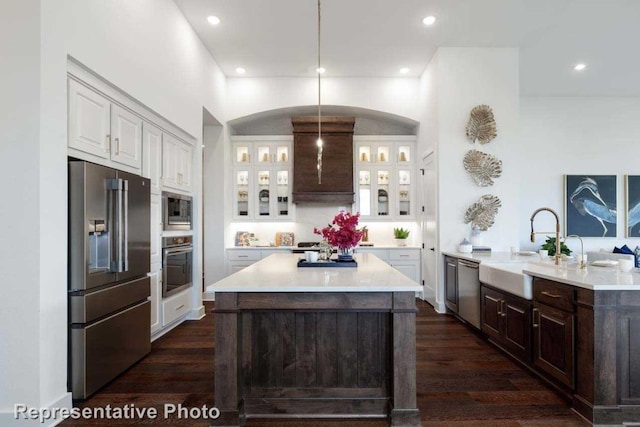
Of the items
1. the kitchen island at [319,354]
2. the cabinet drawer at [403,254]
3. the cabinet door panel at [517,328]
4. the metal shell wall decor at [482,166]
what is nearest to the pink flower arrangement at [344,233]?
the kitchen island at [319,354]

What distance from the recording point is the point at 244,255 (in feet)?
18.7

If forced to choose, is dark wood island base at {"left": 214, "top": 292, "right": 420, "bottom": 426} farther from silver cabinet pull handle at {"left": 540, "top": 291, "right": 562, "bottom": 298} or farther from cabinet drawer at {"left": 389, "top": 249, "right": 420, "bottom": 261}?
cabinet drawer at {"left": 389, "top": 249, "right": 420, "bottom": 261}

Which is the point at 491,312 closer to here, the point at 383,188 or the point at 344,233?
the point at 344,233

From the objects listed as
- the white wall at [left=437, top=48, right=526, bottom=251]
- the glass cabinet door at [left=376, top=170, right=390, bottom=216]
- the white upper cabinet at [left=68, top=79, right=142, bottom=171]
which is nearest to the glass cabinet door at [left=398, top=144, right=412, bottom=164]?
the glass cabinet door at [left=376, top=170, right=390, bottom=216]

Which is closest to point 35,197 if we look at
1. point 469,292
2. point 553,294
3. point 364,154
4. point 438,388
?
point 438,388

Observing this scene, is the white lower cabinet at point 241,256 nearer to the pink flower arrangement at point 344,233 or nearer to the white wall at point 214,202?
the white wall at point 214,202

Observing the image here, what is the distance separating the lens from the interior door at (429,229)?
503 cm

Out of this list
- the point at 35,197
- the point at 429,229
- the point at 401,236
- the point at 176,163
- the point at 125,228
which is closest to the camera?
the point at 35,197

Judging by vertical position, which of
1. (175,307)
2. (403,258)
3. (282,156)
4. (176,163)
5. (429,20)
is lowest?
(175,307)

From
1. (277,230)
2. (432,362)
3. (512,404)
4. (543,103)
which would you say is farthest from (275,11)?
(543,103)

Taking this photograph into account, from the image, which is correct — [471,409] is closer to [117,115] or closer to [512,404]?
[512,404]

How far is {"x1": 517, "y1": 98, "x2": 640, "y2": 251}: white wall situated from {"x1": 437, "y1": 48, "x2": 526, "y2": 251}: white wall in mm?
1985

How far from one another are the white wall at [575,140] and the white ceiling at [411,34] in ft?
2.32

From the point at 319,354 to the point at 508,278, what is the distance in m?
1.88
